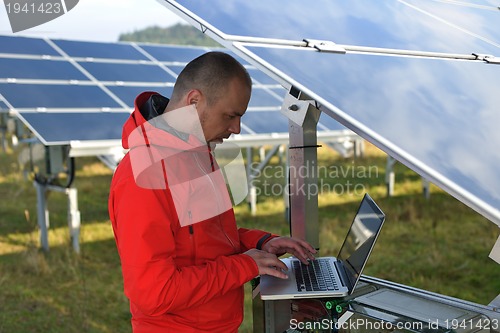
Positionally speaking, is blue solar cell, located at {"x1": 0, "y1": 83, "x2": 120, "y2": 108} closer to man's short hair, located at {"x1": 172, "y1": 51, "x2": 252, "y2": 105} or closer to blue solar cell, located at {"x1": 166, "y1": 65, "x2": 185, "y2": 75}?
blue solar cell, located at {"x1": 166, "y1": 65, "x2": 185, "y2": 75}

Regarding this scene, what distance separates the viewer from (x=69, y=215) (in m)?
5.55

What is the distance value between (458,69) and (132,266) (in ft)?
3.82

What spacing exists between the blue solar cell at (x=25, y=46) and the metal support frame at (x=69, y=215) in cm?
161

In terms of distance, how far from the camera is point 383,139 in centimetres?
130

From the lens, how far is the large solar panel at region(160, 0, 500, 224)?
4.30 ft

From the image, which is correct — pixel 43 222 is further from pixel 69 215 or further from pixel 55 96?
pixel 55 96

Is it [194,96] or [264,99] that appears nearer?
[194,96]

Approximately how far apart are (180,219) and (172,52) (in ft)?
21.0

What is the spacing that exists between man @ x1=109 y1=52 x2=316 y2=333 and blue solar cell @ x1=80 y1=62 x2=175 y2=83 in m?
4.73

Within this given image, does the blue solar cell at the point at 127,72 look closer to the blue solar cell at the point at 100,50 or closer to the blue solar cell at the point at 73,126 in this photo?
the blue solar cell at the point at 100,50

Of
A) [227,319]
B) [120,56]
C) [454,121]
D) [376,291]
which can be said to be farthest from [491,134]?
[120,56]

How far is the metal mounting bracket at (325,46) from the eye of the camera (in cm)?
173

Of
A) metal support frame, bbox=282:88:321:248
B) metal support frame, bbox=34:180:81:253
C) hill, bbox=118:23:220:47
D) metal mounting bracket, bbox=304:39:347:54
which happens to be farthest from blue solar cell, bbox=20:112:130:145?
hill, bbox=118:23:220:47

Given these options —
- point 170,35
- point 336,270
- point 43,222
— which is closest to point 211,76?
point 336,270
